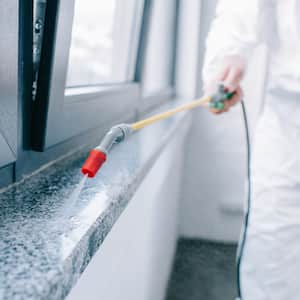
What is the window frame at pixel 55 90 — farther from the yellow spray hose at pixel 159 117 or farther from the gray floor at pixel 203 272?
the gray floor at pixel 203 272

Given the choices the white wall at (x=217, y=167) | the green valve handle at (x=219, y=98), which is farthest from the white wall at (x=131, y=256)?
the white wall at (x=217, y=167)

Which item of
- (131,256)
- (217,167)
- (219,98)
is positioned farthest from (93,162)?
(217,167)

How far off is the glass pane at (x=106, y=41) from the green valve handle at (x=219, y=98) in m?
0.34

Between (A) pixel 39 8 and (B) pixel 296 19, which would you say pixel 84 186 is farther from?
(B) pixel 296 19

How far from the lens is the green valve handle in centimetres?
93

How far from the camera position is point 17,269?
301 millimetres

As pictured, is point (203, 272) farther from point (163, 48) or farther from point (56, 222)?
point (56, 222)

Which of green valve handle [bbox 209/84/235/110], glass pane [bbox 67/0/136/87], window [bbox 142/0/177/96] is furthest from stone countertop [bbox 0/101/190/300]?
window [bbox 142/0/177/96]

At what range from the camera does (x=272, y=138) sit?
3.34 ft

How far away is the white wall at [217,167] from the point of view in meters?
2.00

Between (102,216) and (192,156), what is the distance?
69.0 inches

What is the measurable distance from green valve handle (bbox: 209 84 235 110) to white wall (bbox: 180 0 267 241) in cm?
109

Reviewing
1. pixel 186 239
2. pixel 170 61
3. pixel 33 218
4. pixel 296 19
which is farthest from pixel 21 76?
pixel 186 239

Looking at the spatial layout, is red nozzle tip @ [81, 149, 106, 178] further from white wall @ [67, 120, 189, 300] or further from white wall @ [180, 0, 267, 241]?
white wall @ [180, 0, 267, 241]
